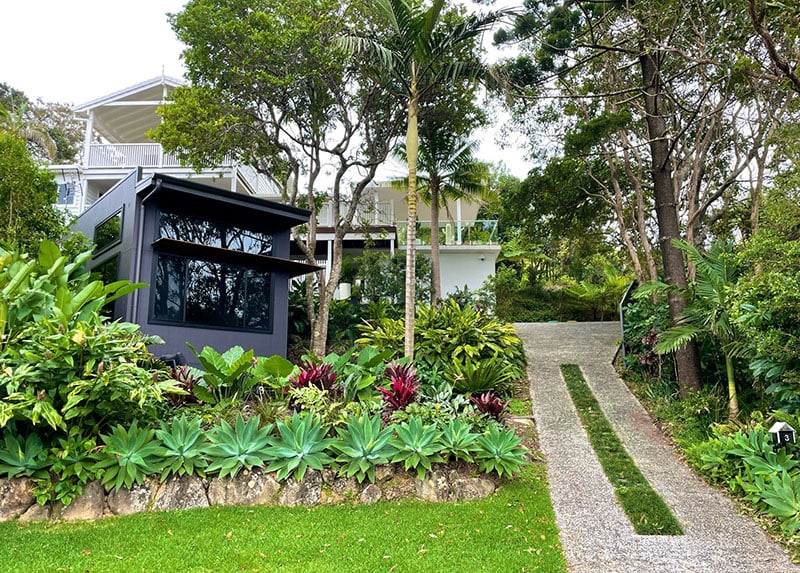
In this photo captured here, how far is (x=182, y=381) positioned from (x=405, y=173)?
1272cm

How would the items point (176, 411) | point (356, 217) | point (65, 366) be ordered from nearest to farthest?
point (65, 366) → point (176, 411) → point (356, 217)

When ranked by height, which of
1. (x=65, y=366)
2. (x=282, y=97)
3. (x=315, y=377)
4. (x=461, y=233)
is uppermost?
(x=282, y=97)

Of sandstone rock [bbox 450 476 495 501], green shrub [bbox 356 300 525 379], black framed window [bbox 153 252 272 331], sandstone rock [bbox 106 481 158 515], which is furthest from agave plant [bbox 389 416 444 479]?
black framed window [bbox 153 252 272 331]

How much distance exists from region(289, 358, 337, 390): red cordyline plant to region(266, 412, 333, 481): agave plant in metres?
0.88

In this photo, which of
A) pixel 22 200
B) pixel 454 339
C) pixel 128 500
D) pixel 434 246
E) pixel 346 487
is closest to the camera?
pixel 128 500

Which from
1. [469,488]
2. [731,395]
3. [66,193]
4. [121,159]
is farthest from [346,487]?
[66,193]

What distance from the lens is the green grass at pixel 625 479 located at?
550 cm

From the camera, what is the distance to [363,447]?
5922mm

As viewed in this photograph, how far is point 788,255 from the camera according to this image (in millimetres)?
6258

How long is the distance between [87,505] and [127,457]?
1.94 feet

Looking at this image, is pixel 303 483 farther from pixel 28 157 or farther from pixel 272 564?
pixel 28 157

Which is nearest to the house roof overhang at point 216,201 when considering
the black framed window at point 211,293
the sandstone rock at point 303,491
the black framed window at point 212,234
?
the black framed window at point 212,234

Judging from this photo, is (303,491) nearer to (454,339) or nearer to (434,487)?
(434,487)

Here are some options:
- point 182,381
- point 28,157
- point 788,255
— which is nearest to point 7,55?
point 28,157
